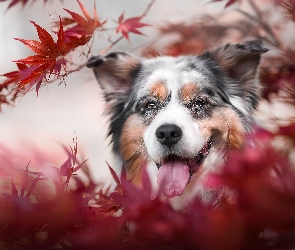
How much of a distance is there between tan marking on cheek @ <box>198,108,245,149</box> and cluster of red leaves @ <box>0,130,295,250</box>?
1.75ft

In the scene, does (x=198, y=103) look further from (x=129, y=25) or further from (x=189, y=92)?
(x=129, y=25)

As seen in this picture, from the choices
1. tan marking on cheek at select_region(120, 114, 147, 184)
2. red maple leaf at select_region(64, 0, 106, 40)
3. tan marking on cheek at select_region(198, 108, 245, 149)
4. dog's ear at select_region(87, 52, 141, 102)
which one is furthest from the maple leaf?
tan marking on cheek at select_region(198, 108, 245, 149)

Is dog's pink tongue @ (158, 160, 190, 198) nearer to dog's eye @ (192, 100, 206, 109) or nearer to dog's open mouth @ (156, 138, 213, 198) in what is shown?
dog's open mouth @ (156, 138, 213, 198)

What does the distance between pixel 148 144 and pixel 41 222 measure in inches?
28.7

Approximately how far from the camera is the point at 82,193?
4.91 ft

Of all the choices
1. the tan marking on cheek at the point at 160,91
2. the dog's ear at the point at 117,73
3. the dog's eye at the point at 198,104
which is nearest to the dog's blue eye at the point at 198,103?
the dog's eye at the point at 198,104

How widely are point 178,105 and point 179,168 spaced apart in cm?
24

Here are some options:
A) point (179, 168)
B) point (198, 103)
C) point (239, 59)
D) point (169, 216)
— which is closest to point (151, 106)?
point (198, 103)

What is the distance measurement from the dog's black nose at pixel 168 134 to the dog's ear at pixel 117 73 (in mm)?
474

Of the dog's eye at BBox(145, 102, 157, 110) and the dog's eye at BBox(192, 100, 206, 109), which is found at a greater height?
the dog's eye at BBox(192, 100, 206, 109)

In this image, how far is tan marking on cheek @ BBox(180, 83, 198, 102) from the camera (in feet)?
6.35

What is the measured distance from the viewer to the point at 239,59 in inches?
80.0

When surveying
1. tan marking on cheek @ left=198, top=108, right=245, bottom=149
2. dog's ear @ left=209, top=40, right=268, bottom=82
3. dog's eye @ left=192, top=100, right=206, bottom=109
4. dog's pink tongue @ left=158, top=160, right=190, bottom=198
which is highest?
dog's ear @ left=209, top=40, right=268, bottom=82

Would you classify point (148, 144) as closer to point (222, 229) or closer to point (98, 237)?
point (98, 237)
